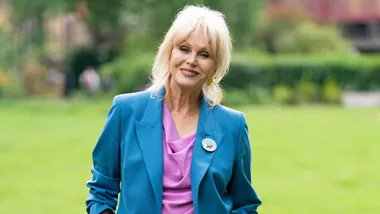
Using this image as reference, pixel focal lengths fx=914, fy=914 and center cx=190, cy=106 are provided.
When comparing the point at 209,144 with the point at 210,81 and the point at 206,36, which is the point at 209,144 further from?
the point at 206,36

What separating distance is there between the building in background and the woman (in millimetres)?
61496

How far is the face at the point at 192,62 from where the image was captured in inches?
139

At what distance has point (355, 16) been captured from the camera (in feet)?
215

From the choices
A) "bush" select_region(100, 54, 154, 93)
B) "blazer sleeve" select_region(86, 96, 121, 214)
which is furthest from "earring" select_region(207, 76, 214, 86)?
"bush" select_region(100, 54, 154, 93)

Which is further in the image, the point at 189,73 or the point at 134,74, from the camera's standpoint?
the point at 134,74

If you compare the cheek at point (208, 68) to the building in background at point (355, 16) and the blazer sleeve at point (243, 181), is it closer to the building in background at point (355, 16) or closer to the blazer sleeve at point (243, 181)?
the blazer sleeve at point (243, 181)

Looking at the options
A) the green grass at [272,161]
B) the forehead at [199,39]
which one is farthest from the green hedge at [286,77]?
the forehead at [199,39]

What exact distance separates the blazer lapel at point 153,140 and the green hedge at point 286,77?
95.9 feet

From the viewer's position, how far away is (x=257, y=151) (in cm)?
1694

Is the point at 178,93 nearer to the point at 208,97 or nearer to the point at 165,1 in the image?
the point at 208,97

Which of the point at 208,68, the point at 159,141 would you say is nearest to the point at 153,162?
the point at 159,141

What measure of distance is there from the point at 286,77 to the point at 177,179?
1293 inches

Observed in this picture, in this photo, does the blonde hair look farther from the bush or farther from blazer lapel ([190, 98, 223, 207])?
the bush

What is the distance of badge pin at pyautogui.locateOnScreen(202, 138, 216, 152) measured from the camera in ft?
11.6
